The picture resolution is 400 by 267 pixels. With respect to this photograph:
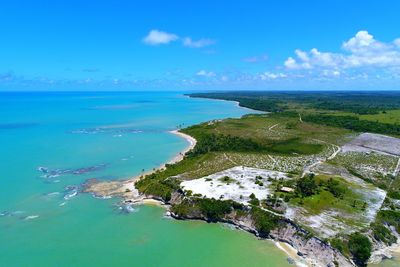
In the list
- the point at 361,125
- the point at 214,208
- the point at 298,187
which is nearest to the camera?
the point at 214,208

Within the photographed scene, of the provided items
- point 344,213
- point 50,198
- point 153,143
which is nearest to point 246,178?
point 344,213

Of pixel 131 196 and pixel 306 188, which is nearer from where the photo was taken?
pixel 306 188

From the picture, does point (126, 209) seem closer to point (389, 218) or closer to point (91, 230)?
point (91, 230)

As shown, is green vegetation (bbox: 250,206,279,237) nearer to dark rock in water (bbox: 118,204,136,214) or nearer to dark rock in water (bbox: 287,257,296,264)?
dark rock in water (bbox: 287,257,296,264)

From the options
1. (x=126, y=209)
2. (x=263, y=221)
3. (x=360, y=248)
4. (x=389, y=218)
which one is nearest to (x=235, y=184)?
(x=263, y=221)

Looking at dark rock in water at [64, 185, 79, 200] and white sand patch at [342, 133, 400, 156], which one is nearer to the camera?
dark rock in water at [64, 185, 79, 200]

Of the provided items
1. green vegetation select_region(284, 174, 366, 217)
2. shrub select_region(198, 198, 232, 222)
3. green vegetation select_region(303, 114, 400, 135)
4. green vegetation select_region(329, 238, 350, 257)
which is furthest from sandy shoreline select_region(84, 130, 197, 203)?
green vegetation select_region(303, 114, 400, 135)

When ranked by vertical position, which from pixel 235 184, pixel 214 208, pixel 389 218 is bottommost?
pixel 214 208

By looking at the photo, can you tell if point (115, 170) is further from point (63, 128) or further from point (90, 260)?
point (63, 128)
